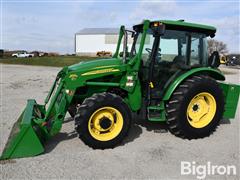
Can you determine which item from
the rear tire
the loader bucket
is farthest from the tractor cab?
the loader bucket

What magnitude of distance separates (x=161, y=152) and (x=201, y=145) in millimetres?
854

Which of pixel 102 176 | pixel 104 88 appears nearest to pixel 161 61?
pixel 104 88

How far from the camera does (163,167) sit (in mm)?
4496

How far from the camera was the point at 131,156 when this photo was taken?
15.9 feet

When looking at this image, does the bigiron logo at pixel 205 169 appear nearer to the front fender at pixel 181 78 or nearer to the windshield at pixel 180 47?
the front fender at pixel 181 78

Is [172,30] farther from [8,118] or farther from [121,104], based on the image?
[8,118]

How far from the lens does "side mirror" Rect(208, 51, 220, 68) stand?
242 inches

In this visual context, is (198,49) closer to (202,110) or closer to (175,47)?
(175,47)

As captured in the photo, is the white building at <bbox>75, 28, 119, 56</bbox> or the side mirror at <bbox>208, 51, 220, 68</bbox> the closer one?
the side mirror at <bbox>208, 51, 220, 68</bbox>

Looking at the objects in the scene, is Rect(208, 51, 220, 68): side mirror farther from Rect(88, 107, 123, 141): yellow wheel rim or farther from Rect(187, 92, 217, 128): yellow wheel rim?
Rect(88, 107, 123, 141): yellow wheel rim

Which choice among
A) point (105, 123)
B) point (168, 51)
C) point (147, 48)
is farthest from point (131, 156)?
point (168, 51)

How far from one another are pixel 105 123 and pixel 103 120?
2.5 inches

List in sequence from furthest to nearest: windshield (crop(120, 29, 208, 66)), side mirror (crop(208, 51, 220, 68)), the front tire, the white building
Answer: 1. the white building
2. side mirror (crop(208, 51, 220, 68))
3. windshield (crop(120, 29, 208, 66))
4. the front tire

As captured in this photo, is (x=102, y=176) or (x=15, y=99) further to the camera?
(x=15, y=99)
